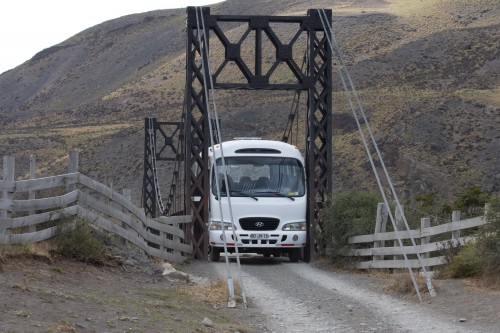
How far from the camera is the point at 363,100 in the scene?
78.8 m

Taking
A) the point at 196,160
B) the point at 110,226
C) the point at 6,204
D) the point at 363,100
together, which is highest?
the point at 363,100

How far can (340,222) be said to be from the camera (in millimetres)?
23688

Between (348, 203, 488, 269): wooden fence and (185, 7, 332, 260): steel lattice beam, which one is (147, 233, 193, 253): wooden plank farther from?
(348, 203, 488, 269): wooden fence

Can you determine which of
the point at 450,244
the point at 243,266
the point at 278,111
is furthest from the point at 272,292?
the point at 278,111

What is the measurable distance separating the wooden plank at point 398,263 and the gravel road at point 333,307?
0.49m

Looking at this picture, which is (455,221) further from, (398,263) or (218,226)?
(218,226)

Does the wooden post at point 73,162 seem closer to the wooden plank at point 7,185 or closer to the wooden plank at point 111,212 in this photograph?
the wooden plank at point 111,212

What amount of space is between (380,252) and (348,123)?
5363cm

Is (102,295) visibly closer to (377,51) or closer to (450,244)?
(450,244)

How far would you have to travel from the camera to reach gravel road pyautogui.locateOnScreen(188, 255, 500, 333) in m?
12.7

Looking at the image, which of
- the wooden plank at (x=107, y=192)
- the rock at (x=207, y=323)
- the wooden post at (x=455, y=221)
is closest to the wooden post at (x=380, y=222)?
the wooden post at (x=455, y=221)

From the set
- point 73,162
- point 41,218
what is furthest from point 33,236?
point 73,162

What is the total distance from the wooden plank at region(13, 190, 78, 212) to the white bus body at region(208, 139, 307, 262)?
23.5ft

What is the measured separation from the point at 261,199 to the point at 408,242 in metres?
5.35
